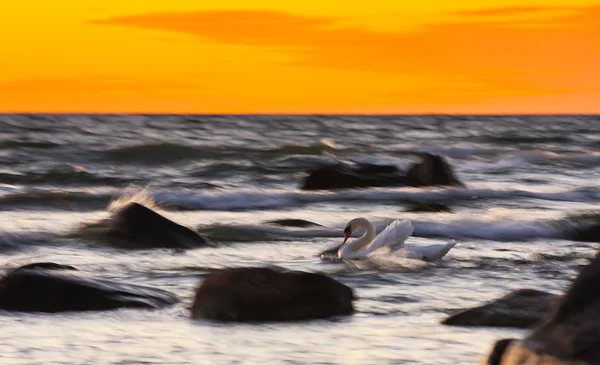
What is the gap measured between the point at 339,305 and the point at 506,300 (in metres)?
1.05

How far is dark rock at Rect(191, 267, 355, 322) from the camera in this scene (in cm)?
757

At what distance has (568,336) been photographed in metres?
4.36

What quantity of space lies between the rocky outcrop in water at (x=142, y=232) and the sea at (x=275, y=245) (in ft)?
0.70

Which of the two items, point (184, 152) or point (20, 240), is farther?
point (184, 152)

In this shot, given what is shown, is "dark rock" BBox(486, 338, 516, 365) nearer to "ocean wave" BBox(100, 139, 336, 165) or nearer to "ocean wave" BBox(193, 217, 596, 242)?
"ocean wave" BBox(193, 217, 596, 242)

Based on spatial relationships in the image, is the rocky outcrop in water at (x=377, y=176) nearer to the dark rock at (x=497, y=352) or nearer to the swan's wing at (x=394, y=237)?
the swan's wing at (x=394, y=237)

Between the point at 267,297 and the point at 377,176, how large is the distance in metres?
14.9

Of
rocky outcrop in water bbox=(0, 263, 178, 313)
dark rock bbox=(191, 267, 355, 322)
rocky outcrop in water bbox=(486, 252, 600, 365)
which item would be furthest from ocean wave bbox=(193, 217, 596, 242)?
rocky outcrop in water bbox=(486, 252, 600, 365)

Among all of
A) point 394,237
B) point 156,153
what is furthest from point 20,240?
point 156,153

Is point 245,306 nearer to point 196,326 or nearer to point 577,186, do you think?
point 196,326

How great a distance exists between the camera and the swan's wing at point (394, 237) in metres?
11.5

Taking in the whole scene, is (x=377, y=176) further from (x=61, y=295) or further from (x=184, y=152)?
(x=184, y=152)

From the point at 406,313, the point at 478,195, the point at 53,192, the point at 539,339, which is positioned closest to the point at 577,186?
the point at 478,195

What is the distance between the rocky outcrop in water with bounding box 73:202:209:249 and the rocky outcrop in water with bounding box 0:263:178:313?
11.6ft
